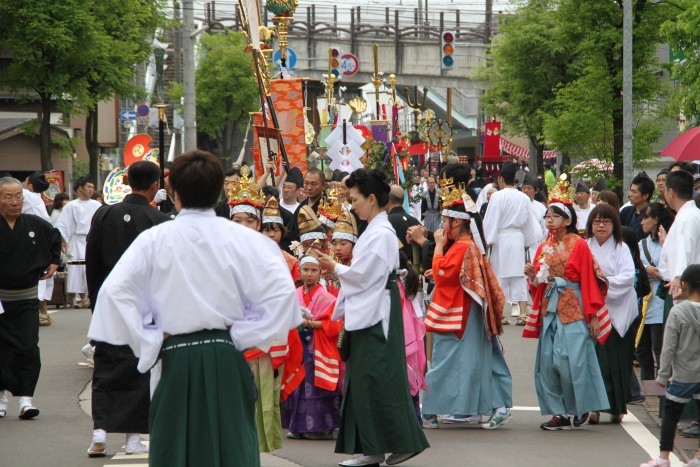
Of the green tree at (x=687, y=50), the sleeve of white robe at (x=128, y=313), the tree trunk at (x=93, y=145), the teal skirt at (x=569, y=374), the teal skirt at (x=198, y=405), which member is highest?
the green tree at (x=687, y=50)

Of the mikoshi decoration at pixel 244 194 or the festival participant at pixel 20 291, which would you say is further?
the festival participant at pixel 20 291

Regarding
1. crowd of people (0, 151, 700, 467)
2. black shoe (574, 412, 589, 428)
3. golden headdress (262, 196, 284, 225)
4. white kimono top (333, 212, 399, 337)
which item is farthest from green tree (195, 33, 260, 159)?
white kimono top (333, 212, 399, 337)

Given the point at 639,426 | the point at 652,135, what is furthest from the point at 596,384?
the point at 652,135

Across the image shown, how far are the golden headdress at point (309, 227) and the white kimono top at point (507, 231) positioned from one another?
720 cm

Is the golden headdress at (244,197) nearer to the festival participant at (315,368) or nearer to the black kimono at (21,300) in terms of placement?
the festival participant at (315,368)

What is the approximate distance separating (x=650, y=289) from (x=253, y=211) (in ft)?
12.8

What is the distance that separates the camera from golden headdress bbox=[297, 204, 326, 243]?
29.5ft

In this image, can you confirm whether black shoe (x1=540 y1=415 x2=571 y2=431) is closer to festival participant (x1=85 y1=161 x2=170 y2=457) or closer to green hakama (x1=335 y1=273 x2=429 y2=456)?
green hakama (x1=335 y1=273 x2=429 y2=456)

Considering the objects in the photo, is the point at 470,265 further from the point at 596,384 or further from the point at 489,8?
the point at 489,8

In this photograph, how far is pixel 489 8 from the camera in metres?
57.5

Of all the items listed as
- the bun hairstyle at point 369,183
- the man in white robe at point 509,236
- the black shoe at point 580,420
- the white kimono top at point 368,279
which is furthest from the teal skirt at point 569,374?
the man in white robe at point 509,236

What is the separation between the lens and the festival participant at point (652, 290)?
10.5m

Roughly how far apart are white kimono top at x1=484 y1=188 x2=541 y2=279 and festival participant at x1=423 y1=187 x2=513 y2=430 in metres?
6.81

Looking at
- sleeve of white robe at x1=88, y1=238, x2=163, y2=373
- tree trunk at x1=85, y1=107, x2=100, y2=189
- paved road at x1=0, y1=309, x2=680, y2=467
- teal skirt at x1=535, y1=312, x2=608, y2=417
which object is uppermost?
tree trunk at x1=85, y1=107, x2=100, y2=189
